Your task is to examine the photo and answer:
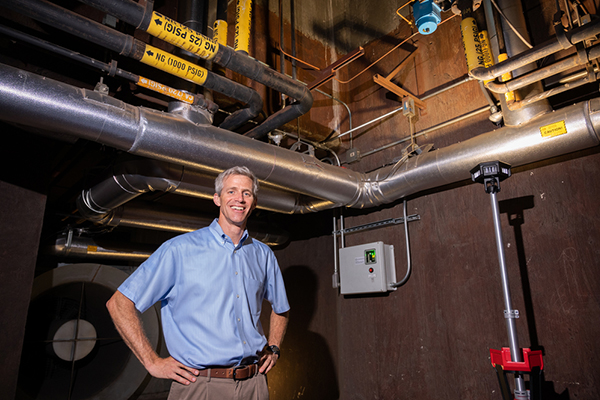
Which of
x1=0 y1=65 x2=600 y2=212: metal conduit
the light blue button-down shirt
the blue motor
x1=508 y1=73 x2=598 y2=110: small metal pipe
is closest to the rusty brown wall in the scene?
x1=0 y1=65 x2=600 y2=212: metal conduit

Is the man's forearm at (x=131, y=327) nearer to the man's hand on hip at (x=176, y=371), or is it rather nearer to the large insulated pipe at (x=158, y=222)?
the man's hand on hip at (x=176, y=371)

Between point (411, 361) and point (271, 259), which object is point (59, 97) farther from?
point (411, 361)

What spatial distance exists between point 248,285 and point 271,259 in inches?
10.6

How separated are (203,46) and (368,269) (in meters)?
2.10

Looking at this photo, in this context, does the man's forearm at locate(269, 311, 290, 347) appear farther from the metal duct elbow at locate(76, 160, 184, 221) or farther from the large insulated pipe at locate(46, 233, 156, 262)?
the large insulated pipe at locate(46, 233, 156, 262)

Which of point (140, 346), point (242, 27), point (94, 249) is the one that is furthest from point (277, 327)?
point (94, 249)

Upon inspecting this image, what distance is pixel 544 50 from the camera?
6.09ft

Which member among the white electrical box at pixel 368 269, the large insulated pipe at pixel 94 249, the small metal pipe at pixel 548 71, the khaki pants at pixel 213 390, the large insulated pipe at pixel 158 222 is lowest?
the khaki pants at pixel 213 390

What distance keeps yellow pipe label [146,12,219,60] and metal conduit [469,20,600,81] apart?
1.48 meters

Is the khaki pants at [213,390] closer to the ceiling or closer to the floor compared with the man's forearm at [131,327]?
closer to the floor

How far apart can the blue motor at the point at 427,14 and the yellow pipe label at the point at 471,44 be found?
31 centimetres

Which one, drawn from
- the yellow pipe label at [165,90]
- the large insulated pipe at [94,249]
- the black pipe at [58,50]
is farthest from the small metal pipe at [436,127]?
the large insulated pipe at [94,249]

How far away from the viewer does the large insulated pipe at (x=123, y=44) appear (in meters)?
1.62

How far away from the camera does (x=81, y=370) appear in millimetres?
4711
